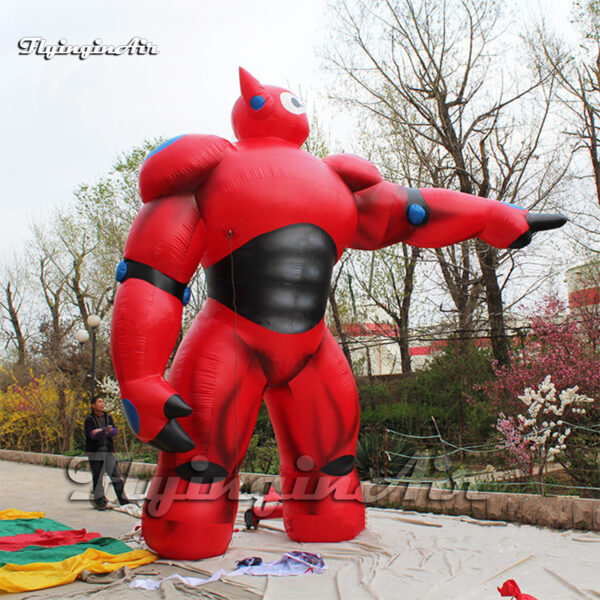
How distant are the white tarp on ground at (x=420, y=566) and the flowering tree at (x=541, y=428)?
73 cm

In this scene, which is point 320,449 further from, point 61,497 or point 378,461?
point 61,497

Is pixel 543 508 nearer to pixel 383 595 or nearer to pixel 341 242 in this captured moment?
pixel 383 595

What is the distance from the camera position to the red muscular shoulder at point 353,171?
366 centimetres

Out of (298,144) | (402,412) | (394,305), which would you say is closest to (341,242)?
(298,144)

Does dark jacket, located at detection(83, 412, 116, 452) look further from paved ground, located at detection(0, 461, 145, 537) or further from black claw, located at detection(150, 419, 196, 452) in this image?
black claw, located at detection(150, 419, 196, 452)

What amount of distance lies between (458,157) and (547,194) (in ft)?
5.20

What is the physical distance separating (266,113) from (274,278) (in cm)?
103

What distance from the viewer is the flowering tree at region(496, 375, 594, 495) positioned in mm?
4320

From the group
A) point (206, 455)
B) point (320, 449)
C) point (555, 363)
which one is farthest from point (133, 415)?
point (555, 363)

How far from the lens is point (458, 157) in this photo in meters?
10.2

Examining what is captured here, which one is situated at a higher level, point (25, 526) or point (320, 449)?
point (320, 449)

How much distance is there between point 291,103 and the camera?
3.65 meters

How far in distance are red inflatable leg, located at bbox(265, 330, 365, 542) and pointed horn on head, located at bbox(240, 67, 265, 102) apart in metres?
1.51

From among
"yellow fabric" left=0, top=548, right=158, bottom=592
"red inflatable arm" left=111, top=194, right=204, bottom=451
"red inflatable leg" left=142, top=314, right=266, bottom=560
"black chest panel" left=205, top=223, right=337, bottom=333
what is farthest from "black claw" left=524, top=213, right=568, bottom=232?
"yellow fabric" left=0, top=548, right=158, bottom=592
